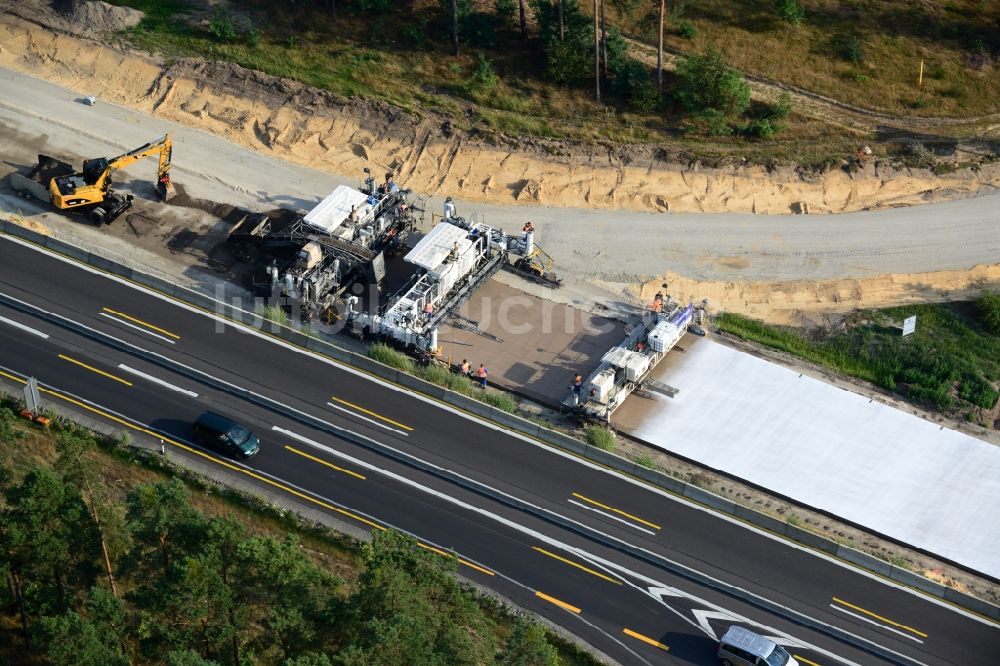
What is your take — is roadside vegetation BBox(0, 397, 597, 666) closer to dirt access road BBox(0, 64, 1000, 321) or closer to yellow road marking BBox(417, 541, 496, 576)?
yellow road marking BBox(417, 541, 496, 576)

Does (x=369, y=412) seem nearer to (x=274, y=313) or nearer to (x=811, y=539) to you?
(x=274, y=313)

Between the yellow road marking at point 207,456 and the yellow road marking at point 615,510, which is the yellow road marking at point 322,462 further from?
the yellow road marking at point 615,510

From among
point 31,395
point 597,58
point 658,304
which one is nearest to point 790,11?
point 597,58

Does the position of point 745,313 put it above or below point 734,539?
above

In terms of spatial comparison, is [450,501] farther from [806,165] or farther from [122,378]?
[806,165]

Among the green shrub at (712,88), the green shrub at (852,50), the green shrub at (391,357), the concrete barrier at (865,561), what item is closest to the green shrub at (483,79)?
the green shrub at (712,88)

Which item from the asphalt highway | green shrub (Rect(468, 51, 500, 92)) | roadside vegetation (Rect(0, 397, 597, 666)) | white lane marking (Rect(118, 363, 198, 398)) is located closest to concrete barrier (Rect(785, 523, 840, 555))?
the asphalt highway

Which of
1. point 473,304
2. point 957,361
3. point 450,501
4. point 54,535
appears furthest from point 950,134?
point 54,535
